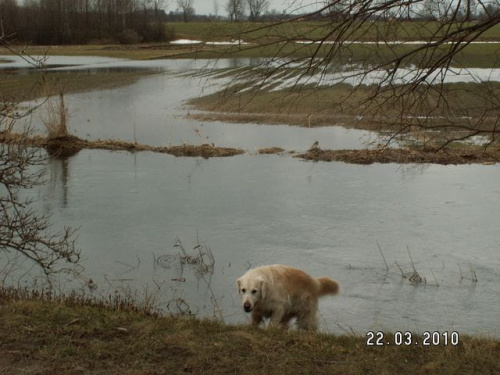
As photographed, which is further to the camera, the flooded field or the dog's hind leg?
the flooded field

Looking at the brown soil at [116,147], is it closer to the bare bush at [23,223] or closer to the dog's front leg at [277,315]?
the bare bush at [23,223]

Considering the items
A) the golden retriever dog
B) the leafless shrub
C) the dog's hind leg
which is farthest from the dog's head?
the leafless shrub

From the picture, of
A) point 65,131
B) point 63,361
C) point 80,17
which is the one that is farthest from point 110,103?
point 80,17

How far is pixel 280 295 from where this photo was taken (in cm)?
667

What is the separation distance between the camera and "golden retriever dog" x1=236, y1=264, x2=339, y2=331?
21.1ft

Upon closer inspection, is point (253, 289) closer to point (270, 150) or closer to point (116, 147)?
point (270, 150)

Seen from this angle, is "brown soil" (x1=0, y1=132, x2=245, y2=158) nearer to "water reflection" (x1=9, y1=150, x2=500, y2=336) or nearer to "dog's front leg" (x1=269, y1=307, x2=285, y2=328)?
"water reflection" (x1=9, y1=150, x2=500, y2=336)

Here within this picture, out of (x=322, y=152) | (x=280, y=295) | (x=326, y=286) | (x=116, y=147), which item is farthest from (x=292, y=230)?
(x=116, y=147)

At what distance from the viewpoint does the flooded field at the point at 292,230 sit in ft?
24.9

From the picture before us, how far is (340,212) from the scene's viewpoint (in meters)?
11.4

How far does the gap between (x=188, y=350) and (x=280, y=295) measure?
155cm

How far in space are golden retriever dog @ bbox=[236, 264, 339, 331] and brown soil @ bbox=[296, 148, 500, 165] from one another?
31.1ft

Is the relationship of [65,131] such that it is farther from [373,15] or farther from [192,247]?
[373,15]

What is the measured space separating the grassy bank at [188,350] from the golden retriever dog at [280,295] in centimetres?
41
